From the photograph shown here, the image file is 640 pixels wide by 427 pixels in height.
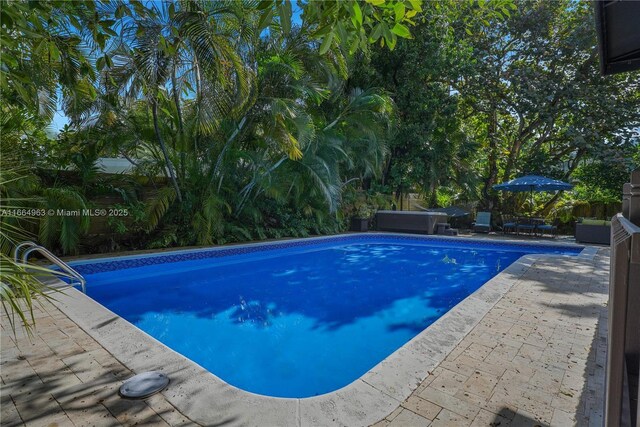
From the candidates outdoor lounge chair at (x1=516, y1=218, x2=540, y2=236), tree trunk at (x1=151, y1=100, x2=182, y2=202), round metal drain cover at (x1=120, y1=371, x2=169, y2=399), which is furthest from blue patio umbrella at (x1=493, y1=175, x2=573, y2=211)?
round metal drain cover at (x1=120, y1=371, x2=169, y2=399)

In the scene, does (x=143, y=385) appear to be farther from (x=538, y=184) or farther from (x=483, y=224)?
(x=483, y=224)

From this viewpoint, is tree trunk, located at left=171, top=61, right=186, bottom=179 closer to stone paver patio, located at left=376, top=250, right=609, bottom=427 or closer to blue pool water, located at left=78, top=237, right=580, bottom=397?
blue pool water, located at left=78, top=237, right=580, bottom=397

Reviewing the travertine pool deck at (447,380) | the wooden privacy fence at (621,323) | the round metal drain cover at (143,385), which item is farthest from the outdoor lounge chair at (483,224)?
the wooden privacy fence at (621,323)

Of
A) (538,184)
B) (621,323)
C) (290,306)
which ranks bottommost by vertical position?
(290,306)

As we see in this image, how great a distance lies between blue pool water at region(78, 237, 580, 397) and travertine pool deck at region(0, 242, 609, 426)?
109 cm

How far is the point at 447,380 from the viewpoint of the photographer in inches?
107

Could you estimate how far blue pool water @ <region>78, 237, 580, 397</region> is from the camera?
12.7 ft

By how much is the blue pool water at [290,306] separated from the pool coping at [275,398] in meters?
0.71

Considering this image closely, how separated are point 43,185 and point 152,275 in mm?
3415

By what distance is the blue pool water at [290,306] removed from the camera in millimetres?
3861

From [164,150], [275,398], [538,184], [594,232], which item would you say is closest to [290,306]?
[275,398]

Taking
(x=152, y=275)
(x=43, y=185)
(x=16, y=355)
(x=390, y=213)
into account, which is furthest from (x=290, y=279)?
(x=390, y=213)

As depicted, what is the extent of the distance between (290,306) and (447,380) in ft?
11.4

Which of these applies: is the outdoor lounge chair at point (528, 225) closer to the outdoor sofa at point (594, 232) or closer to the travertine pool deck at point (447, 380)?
the outdoor sofa at point (594, 232)
